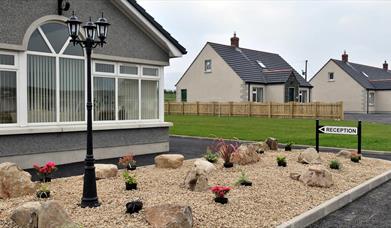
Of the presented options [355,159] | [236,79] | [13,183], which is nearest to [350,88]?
[236,79]

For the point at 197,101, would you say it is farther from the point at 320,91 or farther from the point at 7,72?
the point at 7,72

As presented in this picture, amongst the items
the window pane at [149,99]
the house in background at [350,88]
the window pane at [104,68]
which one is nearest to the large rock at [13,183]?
the window pane at [104,68]

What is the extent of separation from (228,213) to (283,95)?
115ft

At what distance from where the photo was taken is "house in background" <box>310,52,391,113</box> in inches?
1965

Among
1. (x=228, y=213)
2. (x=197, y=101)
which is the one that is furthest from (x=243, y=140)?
(x=197, y=101)

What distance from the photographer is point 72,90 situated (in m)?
11.4

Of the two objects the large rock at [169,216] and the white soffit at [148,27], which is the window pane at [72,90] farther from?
the large rock at [169,216]

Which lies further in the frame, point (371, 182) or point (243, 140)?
point (243, 140)

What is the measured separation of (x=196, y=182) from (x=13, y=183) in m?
3.25

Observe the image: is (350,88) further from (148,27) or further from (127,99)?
(127,99)

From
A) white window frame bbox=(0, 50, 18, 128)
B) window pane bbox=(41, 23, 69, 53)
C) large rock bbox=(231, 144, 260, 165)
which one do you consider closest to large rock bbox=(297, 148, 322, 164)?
large rock bbox=(231, 144, 260, 165)

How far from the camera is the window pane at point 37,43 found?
10375 mm

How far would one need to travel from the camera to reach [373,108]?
169ft

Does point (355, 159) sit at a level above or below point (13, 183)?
below
